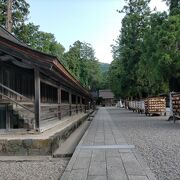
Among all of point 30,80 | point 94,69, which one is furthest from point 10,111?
point 94,69

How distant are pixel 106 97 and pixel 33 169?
123004mm

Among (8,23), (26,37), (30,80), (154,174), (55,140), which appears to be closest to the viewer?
(154,174)

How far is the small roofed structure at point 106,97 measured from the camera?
5049 inches

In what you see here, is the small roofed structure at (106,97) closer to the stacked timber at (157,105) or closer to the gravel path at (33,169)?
the stacked timber at (157,105)

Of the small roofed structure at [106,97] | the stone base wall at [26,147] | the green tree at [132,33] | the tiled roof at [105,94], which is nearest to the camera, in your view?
the stone base wall at [26,147]

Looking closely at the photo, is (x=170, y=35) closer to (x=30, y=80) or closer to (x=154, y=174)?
(x=30, y=80)

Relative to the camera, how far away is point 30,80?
1506 centimetres

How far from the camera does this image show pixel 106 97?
5162 inches

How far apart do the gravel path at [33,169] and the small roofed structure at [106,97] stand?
11698 centimetres

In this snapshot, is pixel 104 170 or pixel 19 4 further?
pixel 19 4

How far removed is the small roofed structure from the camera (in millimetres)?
128250

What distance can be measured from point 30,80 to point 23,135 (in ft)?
14.8

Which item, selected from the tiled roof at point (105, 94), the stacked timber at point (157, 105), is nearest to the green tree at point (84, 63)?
the tiled roof at point (105, 94)

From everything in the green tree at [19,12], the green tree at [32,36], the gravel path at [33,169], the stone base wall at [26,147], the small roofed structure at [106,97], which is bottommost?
the gravel path at [33,169]
